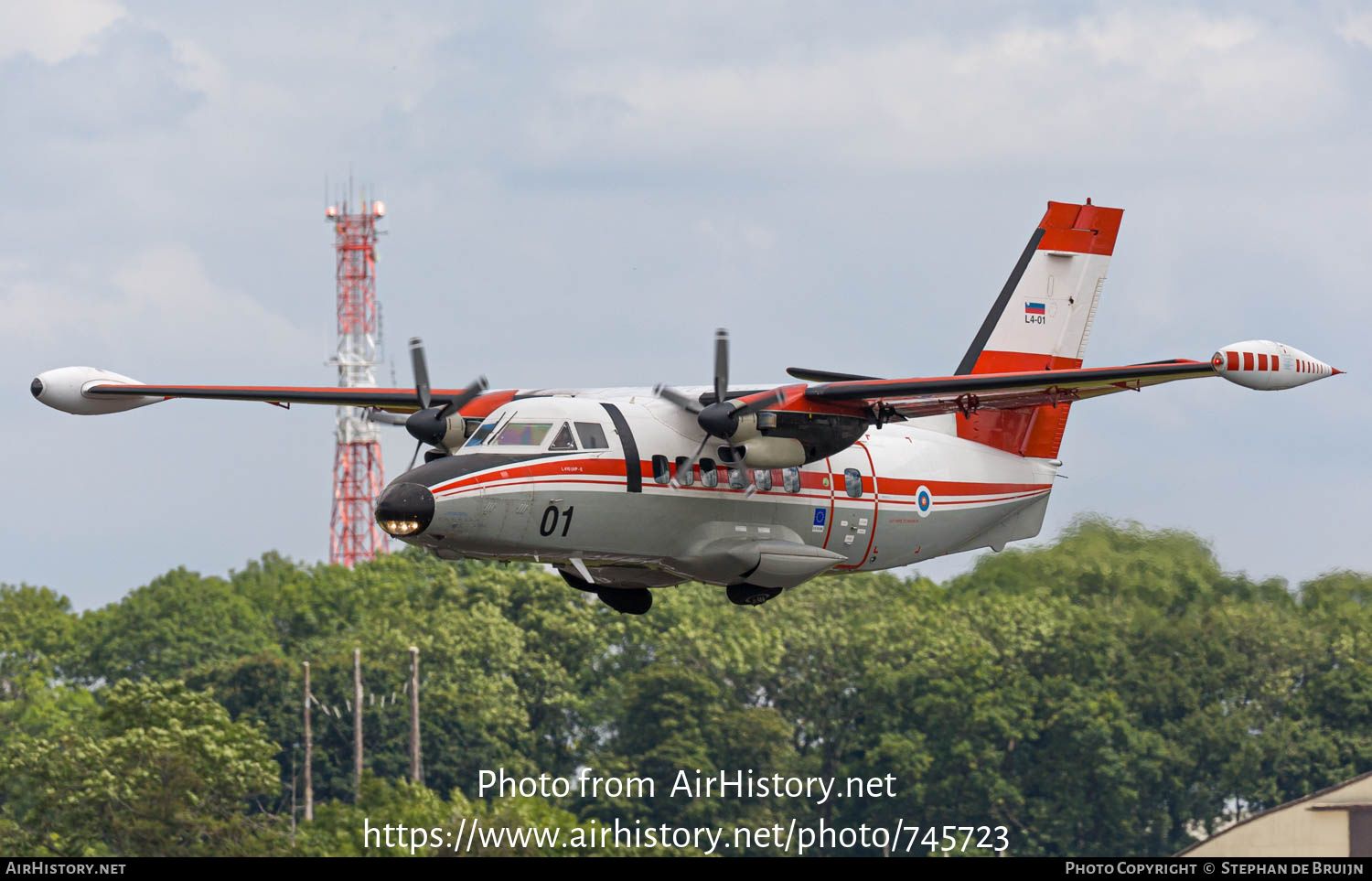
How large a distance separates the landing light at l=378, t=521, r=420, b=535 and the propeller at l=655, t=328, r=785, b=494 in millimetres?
3854

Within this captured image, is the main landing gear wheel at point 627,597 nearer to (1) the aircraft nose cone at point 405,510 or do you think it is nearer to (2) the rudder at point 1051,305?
(1) the aircraft nose cone at point 405,510

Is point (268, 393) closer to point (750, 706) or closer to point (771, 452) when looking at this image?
point (771, 452)

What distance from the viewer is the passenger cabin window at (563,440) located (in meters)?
29.4

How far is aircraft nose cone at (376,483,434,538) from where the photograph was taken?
2797 cm

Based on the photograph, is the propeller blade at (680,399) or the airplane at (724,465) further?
the propeller blade at (680,399)

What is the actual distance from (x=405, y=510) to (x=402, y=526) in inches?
9.4

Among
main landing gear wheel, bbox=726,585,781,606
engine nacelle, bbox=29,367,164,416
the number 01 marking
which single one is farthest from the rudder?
engine nacelle, bbox=29,367,164,416

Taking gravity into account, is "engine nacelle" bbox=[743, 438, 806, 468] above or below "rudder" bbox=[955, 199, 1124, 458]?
below

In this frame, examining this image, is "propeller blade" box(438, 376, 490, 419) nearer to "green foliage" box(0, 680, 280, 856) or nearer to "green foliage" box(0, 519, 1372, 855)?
"green foliage" box(0, 519, 1372, 855)

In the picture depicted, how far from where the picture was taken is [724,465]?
30.4 metres

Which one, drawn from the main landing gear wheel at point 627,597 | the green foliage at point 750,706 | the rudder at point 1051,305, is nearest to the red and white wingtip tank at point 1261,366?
the rudder at point 1051,305

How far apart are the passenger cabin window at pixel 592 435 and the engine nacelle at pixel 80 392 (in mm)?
8707

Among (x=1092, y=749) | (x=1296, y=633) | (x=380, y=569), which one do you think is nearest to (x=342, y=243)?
(x=380, y=569)
